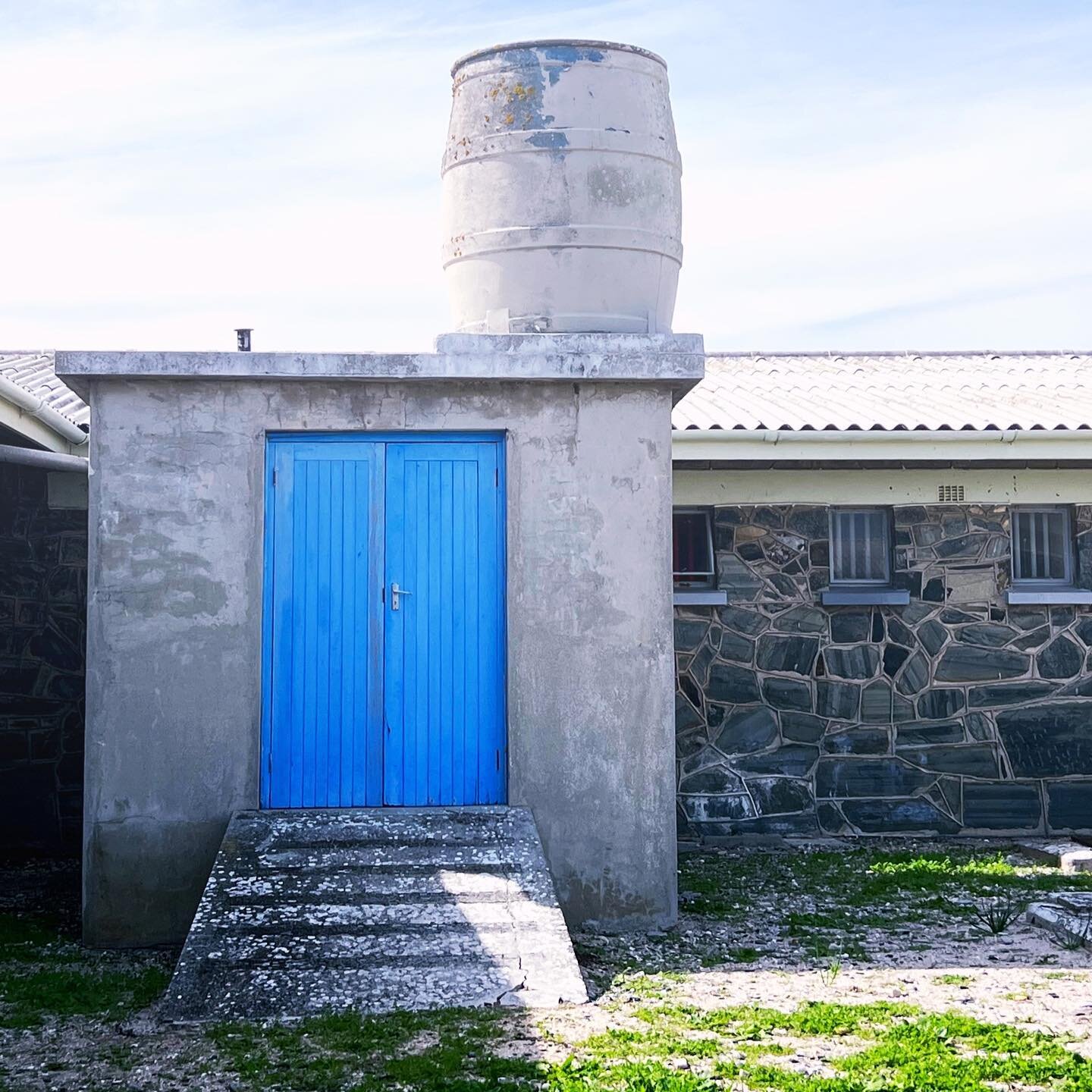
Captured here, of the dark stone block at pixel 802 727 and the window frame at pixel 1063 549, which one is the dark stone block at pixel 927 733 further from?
the window frame at pixel 1063 549

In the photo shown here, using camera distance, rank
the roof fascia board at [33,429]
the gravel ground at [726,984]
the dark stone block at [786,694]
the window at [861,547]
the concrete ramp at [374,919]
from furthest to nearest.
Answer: the window at [861,547] < the dark stone block at [786,694] < the roof fascia board at [33,429] < the concrete ramp at [374,919] < the gravel ground at [726,984]

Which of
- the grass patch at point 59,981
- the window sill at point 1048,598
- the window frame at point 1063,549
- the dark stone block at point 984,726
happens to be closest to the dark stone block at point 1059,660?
the window sill at point 1048,598

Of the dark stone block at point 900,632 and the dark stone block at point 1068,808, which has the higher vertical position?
the dark stone block at point 900,632

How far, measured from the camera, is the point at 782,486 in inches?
377

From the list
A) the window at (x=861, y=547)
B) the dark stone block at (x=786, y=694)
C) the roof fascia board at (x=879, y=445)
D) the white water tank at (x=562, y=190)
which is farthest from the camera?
the window at (x=861, y=547)

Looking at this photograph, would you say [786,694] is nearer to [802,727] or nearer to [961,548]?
[802,727]

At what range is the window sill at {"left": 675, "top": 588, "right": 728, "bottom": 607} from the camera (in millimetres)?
9375

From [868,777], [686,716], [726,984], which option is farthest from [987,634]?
[726,984]

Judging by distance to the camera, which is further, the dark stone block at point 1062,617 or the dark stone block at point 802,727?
the dark stone block at point 1062,617

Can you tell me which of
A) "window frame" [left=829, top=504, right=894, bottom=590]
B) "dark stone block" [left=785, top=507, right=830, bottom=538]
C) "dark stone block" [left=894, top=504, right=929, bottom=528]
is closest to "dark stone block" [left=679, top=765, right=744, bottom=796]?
"window frame" [left=829, top=504, right=894, bottom=590]

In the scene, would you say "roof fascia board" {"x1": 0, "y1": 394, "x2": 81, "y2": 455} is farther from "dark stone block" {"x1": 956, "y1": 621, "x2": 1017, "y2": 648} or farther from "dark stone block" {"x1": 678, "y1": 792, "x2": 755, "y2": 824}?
"dark stone block" {"x1": 956, "y1": 621, "x2": 1017, "y2": 648}

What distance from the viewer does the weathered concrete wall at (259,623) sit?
6742 millimetres

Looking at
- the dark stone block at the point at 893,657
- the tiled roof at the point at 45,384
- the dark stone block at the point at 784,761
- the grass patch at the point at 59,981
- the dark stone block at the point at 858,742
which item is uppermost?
the tiled roof at the point at 45,384

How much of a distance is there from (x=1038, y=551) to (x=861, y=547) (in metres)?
1.34
